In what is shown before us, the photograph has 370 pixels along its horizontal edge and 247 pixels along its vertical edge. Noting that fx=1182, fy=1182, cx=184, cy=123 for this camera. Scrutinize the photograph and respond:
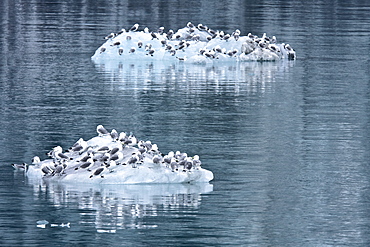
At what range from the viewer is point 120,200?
20.8m

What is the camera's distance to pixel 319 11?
79.8m

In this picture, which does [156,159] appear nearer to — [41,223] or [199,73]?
[41,223]

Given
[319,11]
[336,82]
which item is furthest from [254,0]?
[336,82]

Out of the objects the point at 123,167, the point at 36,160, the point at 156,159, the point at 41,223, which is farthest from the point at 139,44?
the point at 41,223

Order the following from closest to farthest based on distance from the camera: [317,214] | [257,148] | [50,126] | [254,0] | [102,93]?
1. [317,214]
2. [257,148]
3. [50,126]
4. [102,93]
5. [254,0]

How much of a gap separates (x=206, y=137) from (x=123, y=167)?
541 centimetres

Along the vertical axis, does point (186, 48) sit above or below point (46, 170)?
above

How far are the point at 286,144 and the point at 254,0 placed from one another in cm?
6780

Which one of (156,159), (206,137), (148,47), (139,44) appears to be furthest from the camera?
(139,44)

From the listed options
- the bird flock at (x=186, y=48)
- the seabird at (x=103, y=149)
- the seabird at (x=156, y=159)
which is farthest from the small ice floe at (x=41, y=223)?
the bird flock at (x=186, y=48)

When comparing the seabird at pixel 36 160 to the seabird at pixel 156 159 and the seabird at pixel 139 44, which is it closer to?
the seabird at pixel 156 159

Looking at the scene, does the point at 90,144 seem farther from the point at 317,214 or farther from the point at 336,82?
the point at 336,82

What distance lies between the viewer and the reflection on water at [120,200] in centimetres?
1912

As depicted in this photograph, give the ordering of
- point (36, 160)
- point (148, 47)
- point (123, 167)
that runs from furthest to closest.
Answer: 1. point (148, 47)
2. point (36, 160)
3. point (123, 167)
